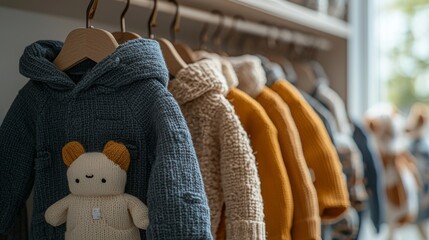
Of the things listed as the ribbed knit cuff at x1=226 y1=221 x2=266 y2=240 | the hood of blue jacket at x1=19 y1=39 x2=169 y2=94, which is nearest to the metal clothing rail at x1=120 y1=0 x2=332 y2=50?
the hood of blue jacket at x1=19 y1=39 x2=169 y2=94

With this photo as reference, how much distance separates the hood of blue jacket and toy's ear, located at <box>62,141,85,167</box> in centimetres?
9

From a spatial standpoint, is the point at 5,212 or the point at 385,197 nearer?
the point at 5,212

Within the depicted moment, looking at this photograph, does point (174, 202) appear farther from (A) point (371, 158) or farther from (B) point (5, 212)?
(A) point (371, 158)

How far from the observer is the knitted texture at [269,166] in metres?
1.09

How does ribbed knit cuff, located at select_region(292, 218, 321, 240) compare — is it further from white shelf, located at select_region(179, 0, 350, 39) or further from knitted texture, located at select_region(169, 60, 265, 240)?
white shelf, located at select_region(179, 0, 350, 39)

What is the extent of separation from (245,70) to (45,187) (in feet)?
1.50

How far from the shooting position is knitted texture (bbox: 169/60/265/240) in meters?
0.99

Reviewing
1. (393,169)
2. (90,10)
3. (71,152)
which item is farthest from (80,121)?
(393,169)

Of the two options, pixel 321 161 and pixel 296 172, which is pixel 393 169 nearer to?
pixel 321 161

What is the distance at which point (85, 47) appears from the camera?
3.19 feet

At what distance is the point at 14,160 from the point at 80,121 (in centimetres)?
12

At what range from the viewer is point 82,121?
94 centimetres

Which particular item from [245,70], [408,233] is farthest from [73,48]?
[408,233]

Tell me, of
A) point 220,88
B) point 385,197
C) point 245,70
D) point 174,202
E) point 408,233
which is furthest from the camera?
point 408,233
